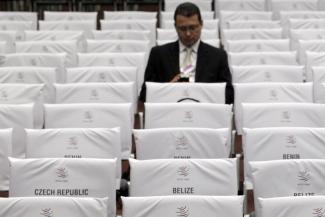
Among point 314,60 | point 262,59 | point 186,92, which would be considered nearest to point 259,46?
point 262,59

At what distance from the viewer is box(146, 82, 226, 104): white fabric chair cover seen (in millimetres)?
3797

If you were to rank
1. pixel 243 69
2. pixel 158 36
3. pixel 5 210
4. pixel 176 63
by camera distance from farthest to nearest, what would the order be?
pixel 158 36 < pixel 243 69 < pixel 176 63 < pixel 5 210

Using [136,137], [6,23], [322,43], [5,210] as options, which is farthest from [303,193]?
[6,23]

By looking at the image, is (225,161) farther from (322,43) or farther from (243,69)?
(322,43)

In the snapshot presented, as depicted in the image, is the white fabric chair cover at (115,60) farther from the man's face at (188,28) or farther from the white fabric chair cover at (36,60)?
the man's face at (188,28)

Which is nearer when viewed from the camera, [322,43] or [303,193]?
[303,193]

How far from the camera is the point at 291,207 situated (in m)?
2.39

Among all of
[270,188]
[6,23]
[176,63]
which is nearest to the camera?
[270,188]

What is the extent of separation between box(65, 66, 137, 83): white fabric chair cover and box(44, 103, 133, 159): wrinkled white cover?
2.54 ft

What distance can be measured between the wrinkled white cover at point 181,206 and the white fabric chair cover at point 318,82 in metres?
1.81

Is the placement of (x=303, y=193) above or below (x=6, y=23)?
below

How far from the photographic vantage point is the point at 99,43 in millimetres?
5148

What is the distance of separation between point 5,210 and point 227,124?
54.4 inches

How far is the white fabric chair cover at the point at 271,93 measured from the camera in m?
3.86
